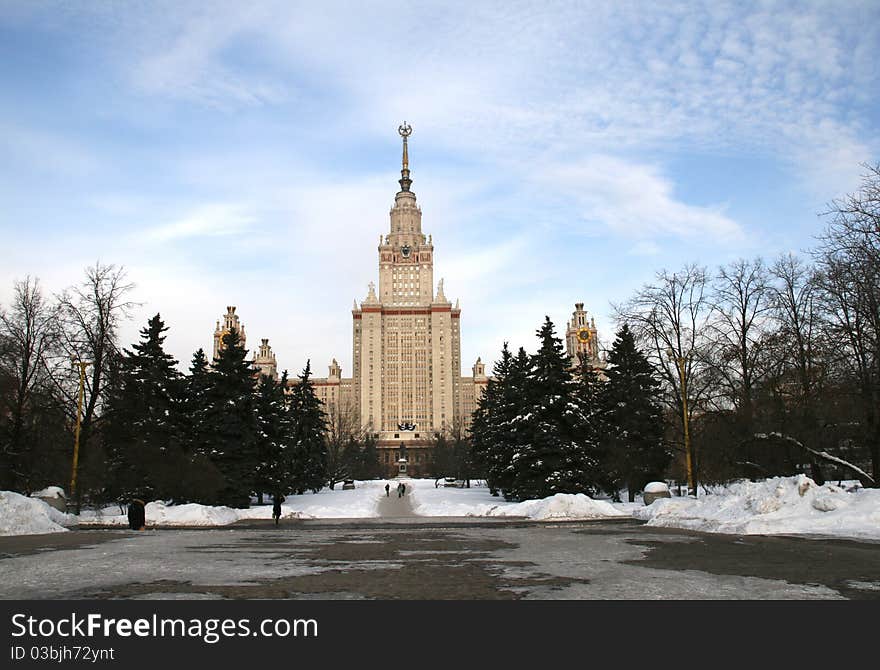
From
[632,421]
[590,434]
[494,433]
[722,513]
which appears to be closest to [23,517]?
[722,513]

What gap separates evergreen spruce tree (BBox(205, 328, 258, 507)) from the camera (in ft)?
119

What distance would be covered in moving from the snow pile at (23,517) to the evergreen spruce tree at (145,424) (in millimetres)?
8845

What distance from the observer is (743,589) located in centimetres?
847

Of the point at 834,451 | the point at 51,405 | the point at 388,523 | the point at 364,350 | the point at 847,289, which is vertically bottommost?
the point at 388,523

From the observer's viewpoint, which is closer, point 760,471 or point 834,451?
point 834,451

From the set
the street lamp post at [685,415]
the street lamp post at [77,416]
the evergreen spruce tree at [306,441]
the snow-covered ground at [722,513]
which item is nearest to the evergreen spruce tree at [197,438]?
the snow-covered ground at [722,513]

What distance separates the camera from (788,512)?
762 inches

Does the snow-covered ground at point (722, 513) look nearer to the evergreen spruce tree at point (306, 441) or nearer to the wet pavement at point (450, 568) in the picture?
the wet pavement at point (450, 568)

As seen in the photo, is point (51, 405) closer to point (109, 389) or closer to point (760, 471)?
point (109, 389)

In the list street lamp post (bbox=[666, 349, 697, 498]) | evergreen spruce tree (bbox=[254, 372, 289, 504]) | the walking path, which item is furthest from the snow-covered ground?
evergreen spruce tree (bbox=[254, 372, 289, 504])

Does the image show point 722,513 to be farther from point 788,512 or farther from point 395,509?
point 395,509

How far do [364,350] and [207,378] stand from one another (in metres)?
148

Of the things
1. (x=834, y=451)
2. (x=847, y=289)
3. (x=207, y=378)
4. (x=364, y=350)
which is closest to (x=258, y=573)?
(x=847, y=289)
